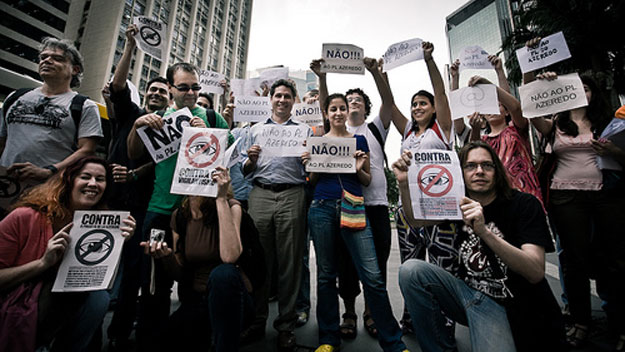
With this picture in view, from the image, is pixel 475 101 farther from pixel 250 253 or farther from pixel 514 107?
pixel 250 253

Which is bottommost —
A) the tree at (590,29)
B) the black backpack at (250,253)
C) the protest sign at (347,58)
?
the black backpack at (250,253)

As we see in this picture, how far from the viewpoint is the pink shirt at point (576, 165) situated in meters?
2.31

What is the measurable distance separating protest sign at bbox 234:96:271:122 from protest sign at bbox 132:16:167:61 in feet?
3.35

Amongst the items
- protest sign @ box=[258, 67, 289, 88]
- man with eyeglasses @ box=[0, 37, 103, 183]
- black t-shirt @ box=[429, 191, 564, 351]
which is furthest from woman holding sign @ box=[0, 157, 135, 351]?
protest sign @ box=[258, 67, 289, 88]

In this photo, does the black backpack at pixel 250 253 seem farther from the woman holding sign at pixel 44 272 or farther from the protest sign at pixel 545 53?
the protest sign at pixel 545 53

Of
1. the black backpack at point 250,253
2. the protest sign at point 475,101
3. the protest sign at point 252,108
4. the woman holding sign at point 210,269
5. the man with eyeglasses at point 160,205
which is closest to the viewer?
the woman holding sign at point 210,269

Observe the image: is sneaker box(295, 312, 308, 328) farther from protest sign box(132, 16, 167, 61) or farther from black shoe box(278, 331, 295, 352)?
protest sign box(132, 16, 167, 61)

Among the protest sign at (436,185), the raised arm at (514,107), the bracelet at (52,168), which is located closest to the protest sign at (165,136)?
the bracelet at (52,168)

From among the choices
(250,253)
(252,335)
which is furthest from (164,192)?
(252,335)

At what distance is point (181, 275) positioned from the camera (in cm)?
178

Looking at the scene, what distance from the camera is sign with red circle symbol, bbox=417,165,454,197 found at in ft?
5.54

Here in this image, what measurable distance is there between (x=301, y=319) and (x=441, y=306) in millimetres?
1458

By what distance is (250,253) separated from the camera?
71.2 inches

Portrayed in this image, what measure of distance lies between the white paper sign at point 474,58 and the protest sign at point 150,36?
321 cm
